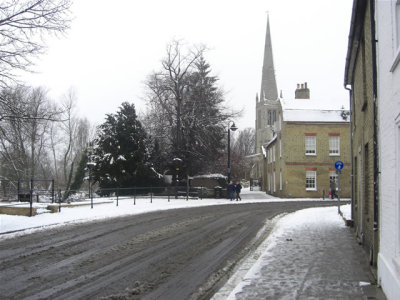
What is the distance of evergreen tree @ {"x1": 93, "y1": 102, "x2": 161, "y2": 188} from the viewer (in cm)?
3569

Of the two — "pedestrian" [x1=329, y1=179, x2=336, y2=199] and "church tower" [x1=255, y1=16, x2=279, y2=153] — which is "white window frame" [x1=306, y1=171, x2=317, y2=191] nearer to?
"pedestrian" [x1=329, y1=179, x2=336, y2=199]

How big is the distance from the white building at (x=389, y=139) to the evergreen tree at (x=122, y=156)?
3006 cm

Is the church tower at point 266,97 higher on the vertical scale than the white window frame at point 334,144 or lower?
higher

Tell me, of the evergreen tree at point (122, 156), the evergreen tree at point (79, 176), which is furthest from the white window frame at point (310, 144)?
the evergreen tree at point (79, 176)

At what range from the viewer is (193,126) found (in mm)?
41125

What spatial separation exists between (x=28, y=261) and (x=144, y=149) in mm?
29693

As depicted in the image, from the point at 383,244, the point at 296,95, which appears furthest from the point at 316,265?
the point at 296,95

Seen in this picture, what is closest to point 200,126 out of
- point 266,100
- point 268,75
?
point 266,100

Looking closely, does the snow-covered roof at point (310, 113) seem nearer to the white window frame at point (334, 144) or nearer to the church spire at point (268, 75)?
the white window frame at point (334, 144)

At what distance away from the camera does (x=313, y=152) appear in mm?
37344

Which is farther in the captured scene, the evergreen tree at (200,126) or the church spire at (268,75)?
the church spire at (268,75)

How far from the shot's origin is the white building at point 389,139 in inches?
202

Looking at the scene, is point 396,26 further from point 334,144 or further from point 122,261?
point 334,144

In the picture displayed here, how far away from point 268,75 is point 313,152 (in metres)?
66.0
